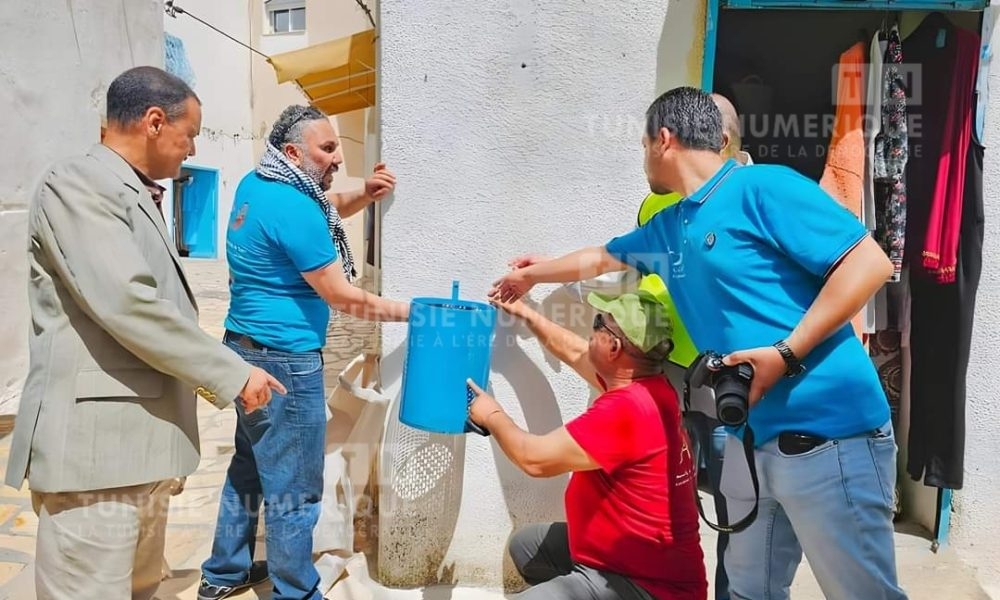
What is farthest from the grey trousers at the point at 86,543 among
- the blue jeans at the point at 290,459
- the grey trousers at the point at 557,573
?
the grey trousers at the point at 557,573

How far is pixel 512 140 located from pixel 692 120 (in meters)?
0.95

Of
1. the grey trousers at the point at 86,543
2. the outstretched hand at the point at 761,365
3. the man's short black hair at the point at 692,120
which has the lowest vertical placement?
the grey trousers at the point at 86,543

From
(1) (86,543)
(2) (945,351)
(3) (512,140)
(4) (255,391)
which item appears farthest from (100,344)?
(2) (945,351)

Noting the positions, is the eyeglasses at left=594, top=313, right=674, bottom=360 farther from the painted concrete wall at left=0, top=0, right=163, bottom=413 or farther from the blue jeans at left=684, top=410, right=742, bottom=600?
the painted concrete wall at left=0, top=0, right=163, bottom=413

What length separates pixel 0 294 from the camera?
504cm

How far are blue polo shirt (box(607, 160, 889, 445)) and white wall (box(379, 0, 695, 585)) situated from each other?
948 millimetres

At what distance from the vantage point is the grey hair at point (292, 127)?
2.50 m

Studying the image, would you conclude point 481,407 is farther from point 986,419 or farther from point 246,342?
point 986,419

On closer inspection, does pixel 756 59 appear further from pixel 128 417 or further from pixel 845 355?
pixel 128 417

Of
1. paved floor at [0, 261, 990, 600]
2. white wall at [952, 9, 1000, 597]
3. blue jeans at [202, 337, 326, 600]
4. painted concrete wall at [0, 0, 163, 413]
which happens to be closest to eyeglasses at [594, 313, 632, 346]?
blue jeans at [202, 337, 326, 600]

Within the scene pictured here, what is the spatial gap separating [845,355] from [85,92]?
6.04 meters

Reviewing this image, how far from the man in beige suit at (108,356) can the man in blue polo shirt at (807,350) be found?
50.9 inches

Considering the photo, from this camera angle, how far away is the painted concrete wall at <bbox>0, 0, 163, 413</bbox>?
5.07 metres

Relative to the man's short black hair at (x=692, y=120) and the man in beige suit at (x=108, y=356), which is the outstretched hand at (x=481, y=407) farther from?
the man's short black hair at (x=692, y=120)
